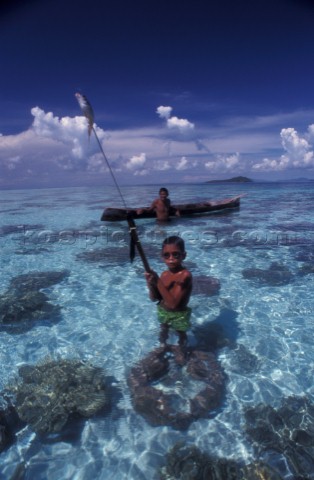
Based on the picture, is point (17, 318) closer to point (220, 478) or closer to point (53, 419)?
point (53, 419)

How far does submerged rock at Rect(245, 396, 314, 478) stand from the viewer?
3971mm

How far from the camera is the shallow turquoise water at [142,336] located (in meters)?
4.19

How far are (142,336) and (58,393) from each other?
2.26m

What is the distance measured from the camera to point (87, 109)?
204 inches

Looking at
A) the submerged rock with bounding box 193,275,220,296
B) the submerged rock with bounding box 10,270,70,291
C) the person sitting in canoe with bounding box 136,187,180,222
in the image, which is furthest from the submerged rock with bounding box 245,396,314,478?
the person sitting in canoe with bounding box 136,187,180,222

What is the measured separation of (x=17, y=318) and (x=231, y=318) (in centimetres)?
543

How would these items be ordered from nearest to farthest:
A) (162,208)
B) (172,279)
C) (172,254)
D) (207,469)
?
(207,469), (172,254), (172,279), (162,208)

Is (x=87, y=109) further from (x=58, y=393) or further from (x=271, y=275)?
(x=271, y=275)

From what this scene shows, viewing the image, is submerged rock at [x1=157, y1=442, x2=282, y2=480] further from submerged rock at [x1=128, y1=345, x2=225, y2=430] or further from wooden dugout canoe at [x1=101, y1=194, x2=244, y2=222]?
wooden dugout canoe at [x1=101, y1=194, x2=244, y2=222]

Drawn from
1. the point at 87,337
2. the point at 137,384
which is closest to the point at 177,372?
the point at 137,384

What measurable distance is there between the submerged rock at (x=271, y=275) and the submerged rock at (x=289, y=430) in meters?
5.00

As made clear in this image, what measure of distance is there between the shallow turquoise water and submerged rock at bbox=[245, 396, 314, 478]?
0.16 metres

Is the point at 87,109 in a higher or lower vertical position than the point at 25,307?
higher

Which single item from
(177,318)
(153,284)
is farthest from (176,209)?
(153,284)
